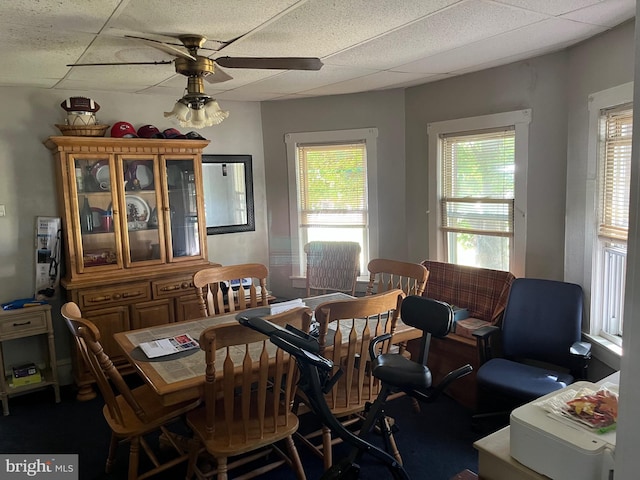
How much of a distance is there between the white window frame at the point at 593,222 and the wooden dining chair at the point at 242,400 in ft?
6.09

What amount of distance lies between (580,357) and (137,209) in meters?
3.28

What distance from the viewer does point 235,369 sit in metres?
2.16

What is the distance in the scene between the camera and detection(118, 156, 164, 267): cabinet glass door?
3783mm

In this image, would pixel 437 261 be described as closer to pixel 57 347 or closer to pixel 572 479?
pixel 572 479

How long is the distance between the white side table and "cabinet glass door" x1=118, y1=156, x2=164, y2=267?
69 cm

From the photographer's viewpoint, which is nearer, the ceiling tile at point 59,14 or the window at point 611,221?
the ceiling tile at point 59,14

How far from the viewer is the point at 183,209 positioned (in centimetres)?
407

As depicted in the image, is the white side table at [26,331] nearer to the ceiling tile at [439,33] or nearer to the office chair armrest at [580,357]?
the ceiling tile at [439,33]

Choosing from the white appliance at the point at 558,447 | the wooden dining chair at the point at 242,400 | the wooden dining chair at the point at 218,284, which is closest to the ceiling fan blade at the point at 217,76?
the wooden dining chair at the point at 218,284

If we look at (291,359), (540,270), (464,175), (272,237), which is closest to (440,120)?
(464,175)

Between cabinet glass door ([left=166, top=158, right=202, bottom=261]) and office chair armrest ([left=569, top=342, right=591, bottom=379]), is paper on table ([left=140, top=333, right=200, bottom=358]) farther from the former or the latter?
office chair armrest ([left=569, top=342, right=591, bottom=379])

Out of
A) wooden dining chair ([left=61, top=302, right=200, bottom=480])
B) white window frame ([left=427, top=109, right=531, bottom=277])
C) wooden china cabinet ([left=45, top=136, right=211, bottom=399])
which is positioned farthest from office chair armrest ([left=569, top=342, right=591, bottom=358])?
wooden china cabinet ([left=45, top=136, right=211, bottom=399])

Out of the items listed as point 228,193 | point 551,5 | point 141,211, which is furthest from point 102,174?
point 551,5

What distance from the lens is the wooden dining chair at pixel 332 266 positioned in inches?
166
